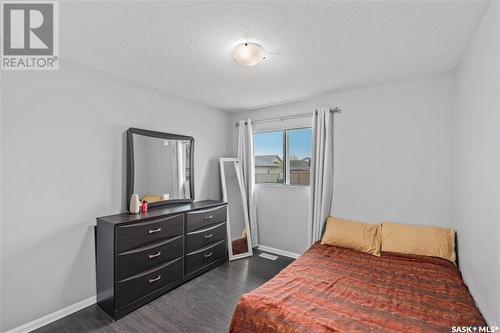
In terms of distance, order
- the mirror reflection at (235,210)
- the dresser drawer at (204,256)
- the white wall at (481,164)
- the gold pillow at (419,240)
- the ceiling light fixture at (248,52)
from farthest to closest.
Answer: the mirror reflection at (235,210)
the dresser drawer at (204,256)
the gold pillow at (419,240)
the ceiling light fixture at (248,52)
the white wall at (481,164)

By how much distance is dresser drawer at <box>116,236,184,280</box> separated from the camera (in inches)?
85.1

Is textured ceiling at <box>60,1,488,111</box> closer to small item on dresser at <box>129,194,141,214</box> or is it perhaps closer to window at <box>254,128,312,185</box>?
window at <box>254,128,312,185</box>

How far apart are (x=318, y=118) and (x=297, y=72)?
0.91 m

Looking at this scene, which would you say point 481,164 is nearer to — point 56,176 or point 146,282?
point 146,282

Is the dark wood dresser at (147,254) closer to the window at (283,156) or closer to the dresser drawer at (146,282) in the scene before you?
the dresser drawer at (146,282)

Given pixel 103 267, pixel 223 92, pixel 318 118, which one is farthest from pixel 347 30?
pixel 103 267

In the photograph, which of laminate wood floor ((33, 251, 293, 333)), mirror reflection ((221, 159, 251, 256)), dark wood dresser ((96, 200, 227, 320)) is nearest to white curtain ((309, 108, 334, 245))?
laminate wood floor ((33, 251, 293, 333))

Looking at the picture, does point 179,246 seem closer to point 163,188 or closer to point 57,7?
point 163,188

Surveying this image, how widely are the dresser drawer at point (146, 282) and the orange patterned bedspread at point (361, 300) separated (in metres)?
1.20

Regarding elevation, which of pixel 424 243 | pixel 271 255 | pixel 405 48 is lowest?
pixel 271 255

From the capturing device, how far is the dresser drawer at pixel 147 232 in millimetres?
2163

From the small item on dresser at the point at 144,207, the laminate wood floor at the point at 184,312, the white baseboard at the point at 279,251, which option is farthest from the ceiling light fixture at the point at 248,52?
the white baseboard at the point at 279,251

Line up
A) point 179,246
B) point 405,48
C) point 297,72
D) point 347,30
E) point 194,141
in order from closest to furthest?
point 347,30 → point 405,48 → point 297,72 → point 179,246 → point 194,141

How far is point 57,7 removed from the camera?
1.48 metres
